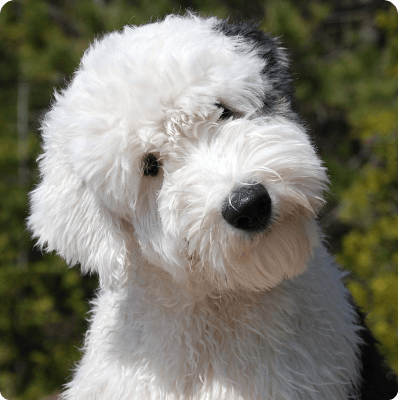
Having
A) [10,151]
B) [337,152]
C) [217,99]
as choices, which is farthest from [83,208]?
[337,152]

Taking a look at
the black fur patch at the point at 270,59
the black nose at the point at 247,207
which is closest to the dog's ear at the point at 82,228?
the black nose at the point at 247,207

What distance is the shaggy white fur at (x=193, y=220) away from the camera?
1.67 metres

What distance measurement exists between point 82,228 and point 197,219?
0.55 metres

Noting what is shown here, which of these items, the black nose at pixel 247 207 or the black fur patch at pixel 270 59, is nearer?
the black nose at pixel 247 207

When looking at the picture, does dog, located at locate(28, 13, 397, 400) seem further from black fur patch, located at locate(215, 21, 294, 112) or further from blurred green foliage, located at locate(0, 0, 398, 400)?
blurred green foliage, located at locate(0, 0, 398, 400)

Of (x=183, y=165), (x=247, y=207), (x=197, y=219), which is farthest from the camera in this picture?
(x=183, y=165)

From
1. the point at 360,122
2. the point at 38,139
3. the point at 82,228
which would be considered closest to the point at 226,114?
the point at 82,228

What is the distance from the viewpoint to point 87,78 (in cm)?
189

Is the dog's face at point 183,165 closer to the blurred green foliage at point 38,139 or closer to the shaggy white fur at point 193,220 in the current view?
the shaggy white fur at point 193,220

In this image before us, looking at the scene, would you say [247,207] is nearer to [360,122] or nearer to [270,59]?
[270,59]

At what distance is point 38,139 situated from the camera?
16.4ft

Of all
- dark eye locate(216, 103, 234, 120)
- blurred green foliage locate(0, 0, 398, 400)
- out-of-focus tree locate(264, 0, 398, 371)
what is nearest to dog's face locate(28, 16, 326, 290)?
dark eye locate(216, 103, 234, 120)

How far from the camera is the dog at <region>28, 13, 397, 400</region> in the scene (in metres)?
1.65

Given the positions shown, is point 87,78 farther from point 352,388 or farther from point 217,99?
point 352,388
